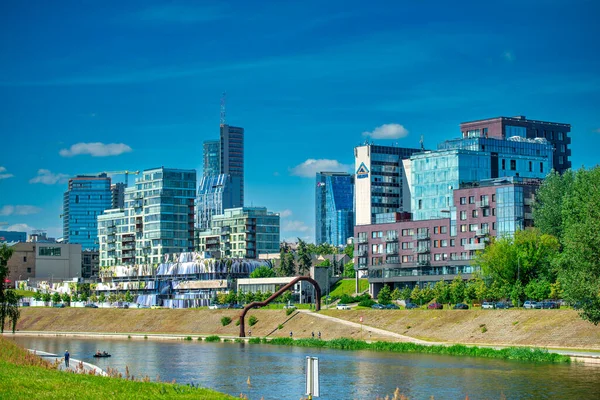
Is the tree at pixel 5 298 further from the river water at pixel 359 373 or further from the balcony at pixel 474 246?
the balcony at pixel 474 246

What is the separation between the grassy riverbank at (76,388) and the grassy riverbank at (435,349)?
5874 cm

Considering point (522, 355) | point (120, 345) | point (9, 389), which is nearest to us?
point (9, 389)

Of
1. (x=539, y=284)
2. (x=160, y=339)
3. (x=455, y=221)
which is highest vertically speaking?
(x=455, y=221)

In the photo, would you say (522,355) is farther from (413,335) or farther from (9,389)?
(9,389)

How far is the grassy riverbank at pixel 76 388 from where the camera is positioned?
50562 mm

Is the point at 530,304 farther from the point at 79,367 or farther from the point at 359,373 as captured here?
the point at 79,367

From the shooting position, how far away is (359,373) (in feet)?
322

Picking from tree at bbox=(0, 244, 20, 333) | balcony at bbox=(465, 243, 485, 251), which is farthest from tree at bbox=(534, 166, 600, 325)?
balcony at bbox=(465, 243, 485, 251)

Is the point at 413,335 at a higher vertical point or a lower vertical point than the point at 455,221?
lower

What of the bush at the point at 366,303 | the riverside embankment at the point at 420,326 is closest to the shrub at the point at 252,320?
the riverside embankment at the point at 420,326

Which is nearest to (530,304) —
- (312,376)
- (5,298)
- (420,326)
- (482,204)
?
(420,326)

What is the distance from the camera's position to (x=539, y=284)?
145750mm

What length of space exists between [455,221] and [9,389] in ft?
498

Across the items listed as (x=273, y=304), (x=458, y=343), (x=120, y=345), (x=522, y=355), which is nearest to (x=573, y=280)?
(x=522, y=355)
